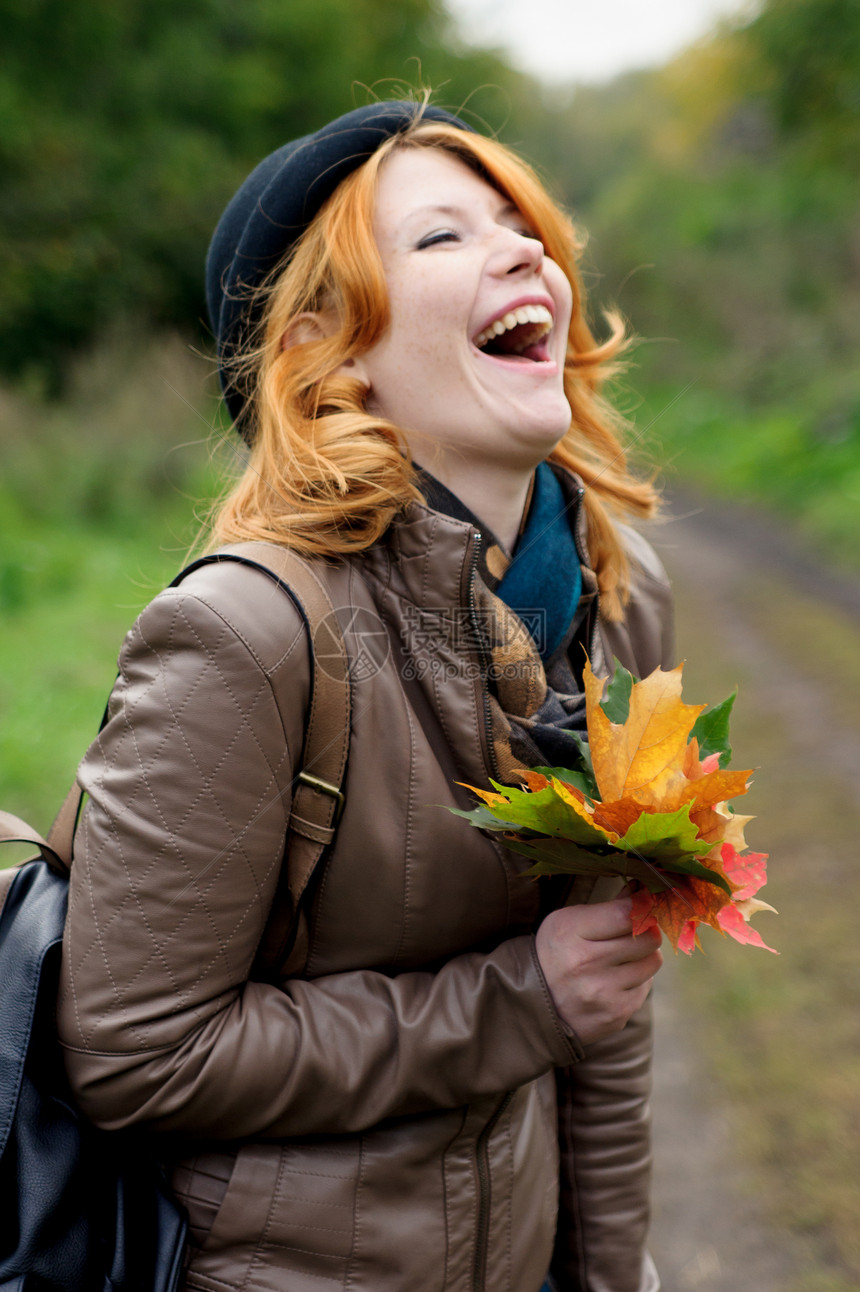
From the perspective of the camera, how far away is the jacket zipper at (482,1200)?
4.42 ft

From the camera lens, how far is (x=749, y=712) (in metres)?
5.67

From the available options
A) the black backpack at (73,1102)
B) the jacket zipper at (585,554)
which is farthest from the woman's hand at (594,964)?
the jacket zipper at (585,554)

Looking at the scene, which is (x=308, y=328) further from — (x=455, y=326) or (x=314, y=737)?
(x=314, y=737)

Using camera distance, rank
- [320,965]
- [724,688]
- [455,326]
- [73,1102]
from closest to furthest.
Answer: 1. [73,1102]
2. [320,965]
3. [455,326]
4. [724,688]

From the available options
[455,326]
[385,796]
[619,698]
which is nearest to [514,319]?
[455,326]

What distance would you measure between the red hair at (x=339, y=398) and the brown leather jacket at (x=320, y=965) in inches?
3.1

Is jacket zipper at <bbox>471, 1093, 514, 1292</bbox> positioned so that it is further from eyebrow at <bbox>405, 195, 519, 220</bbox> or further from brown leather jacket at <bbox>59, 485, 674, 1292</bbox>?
eyebrow at <bbox>405, 195, 519, 220</bbox>

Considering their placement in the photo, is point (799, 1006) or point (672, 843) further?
point (799, 1006)

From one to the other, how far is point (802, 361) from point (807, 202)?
4858mm

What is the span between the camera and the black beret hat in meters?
1.60

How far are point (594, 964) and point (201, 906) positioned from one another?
506mm

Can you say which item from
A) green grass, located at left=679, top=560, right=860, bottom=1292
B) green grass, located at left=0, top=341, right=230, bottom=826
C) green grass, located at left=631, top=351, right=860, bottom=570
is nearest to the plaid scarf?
green grass, located at left=0, top=341, right=230, bottom=826

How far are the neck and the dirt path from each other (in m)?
0.35

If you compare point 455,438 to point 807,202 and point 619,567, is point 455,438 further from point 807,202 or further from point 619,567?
point 807,202
